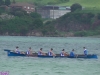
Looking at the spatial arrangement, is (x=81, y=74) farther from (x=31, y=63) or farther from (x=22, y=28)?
(x=22, y=28)

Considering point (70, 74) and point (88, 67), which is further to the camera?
point (88, 67)

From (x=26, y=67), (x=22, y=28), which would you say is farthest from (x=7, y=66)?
(x=22, y=28)

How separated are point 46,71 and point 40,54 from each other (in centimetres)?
1738

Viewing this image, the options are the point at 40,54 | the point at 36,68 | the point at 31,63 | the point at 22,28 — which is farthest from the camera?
the point at 22,28

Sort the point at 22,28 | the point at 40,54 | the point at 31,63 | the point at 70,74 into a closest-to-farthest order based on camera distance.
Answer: the point at 70,74 → the point at 31,63 → the point at 40,54 → the point at 22,28

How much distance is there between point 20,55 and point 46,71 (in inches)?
727

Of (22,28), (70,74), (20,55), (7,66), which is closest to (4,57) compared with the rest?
(20,55)

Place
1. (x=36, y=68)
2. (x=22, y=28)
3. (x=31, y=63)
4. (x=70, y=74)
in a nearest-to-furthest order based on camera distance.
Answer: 1. (x=70, y=74)
2. (x=36, y=68)
3. (x=31, y=63)
4. (x=22, y=28)

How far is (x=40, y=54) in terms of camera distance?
288 ft

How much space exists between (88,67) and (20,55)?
14.3m

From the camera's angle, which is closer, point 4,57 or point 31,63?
point 31,63

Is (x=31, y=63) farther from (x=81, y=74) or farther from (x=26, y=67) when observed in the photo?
(x=81, y=74)

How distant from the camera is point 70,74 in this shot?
224 ft

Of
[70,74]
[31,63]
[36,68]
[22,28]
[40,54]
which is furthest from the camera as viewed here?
[22,28]
